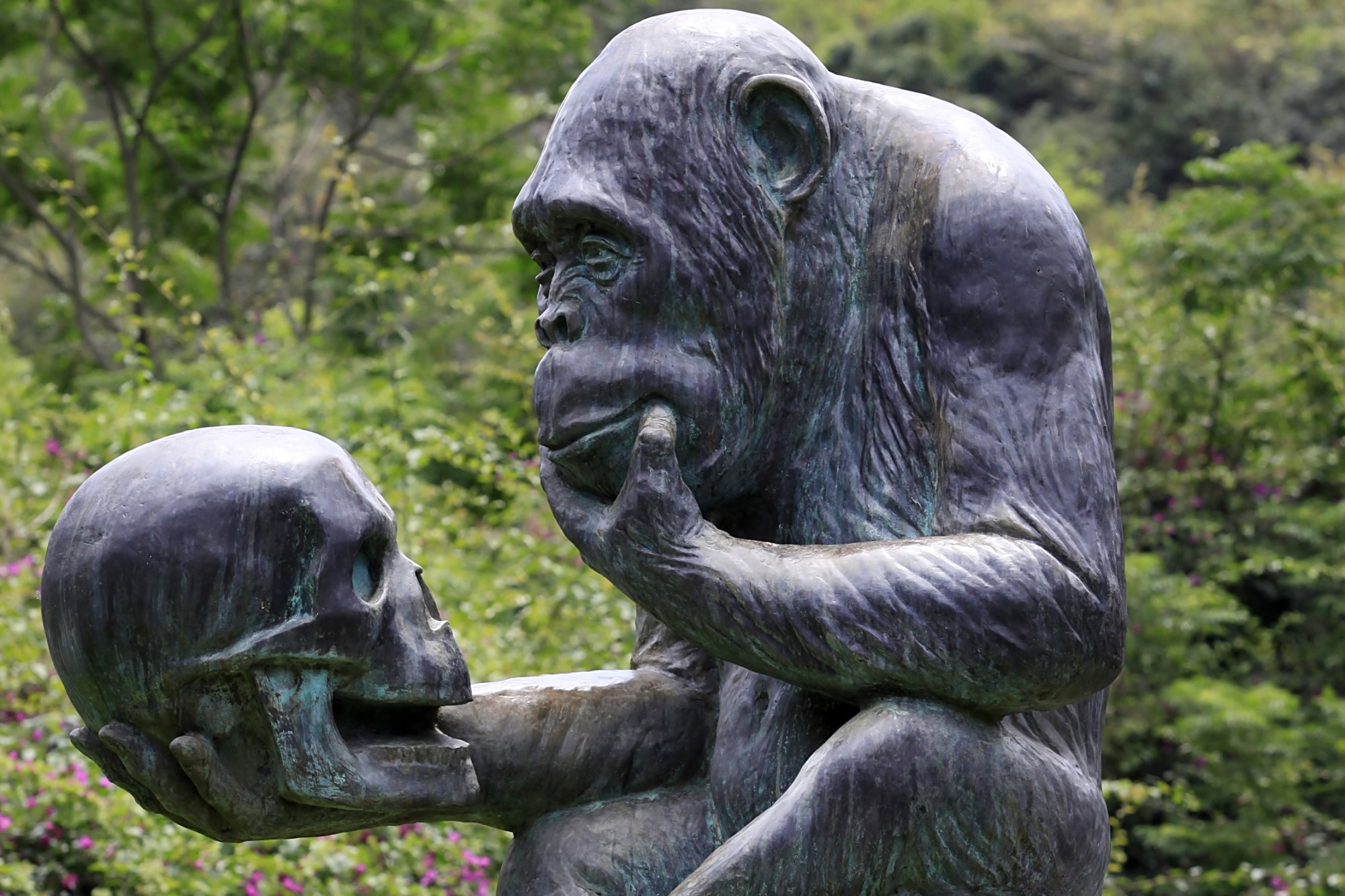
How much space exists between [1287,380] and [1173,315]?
0.71 m

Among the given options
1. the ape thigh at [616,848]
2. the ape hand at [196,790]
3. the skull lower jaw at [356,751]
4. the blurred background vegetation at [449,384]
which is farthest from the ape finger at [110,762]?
the blurred background vegetation at [449,384]

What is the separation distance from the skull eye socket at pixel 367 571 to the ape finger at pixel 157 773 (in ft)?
0.98

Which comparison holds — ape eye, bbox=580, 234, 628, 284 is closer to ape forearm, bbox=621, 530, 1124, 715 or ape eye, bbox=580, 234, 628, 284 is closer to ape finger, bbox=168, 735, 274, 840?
ape forearm, bbox=621, 530, 1124, 715

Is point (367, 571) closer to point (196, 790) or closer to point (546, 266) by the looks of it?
point (196, 790)

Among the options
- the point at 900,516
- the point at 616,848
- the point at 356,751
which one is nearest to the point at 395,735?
the point at 356,751

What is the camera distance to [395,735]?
199 centimetres

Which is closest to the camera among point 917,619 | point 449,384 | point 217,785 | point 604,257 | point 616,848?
point 917,619

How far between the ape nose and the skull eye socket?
1.10ft

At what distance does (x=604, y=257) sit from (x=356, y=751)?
0.68 m

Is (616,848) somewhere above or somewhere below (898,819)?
below

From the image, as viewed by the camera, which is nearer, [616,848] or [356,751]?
[356,751]

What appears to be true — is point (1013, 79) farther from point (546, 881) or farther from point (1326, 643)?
point (546, 881)

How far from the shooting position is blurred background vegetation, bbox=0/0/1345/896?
4957mm

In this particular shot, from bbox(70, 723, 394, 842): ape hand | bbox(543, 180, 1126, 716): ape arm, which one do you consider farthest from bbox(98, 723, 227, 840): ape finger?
bbox(543, 180, 1126, 716): ape arm
